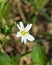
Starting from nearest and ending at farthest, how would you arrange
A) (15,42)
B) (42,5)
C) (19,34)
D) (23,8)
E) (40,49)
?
(19,34) → (40,49) → (15,42) → (42,5) → (23,8)

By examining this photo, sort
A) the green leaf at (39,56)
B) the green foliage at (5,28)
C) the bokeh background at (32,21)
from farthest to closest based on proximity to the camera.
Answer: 1. the bokeh background at (32,21)
2. the green leaf at (39,56)
3. the green foliage at (5,28)

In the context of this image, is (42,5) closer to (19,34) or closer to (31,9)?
(31,9)

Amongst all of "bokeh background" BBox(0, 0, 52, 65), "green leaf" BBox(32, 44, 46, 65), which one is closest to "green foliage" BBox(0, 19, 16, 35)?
"green leaf" BBox(32, 44, 46, 65)

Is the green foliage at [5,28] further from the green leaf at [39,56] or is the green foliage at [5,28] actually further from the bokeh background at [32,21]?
the bokeh background at [32,21]

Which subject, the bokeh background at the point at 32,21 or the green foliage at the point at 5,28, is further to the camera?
the bokeh background at the point at 32,21

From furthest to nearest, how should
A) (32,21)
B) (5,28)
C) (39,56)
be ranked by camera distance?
(32,21) → (39,56) → (5,28)

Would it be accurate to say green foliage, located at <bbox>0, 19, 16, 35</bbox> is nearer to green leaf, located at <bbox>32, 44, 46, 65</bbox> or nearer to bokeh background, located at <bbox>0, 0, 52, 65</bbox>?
green leaf, located at <bbox>32, 44, 46, 65</bbox>

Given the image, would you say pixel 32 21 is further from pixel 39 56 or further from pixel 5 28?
pixel 5 28

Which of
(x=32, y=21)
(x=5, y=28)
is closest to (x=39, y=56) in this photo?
(x=5, y=28)

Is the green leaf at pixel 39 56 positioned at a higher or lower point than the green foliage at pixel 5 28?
lower

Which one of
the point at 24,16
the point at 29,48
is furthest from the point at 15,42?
the point at 24,16

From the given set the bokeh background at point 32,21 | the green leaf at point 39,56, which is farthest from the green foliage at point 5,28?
the bokeh background at point 32,21
